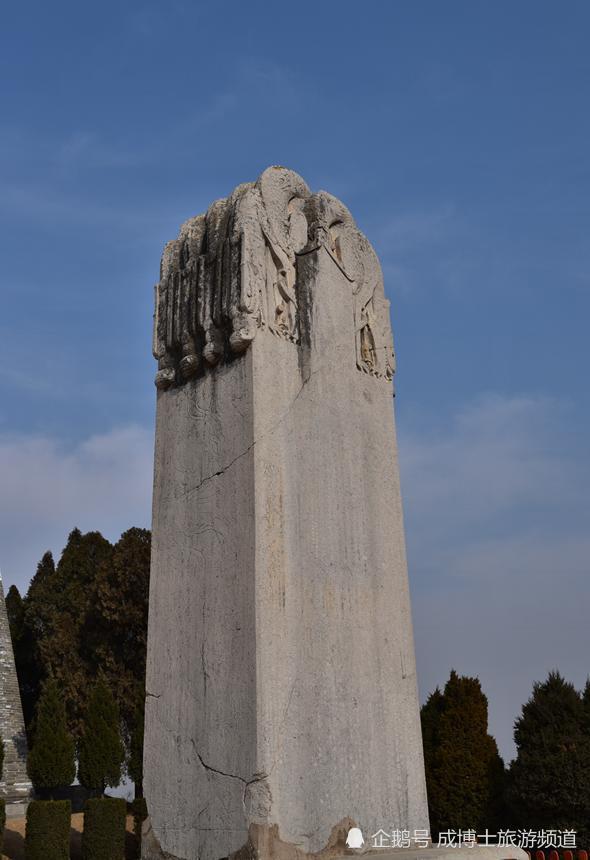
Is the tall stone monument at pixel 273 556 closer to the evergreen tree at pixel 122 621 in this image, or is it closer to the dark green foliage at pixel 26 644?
the evergreen tree at pixel 122 621

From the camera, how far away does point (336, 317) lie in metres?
6.87

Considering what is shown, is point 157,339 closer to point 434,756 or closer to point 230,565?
point 230,565

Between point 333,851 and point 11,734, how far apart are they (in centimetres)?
2293

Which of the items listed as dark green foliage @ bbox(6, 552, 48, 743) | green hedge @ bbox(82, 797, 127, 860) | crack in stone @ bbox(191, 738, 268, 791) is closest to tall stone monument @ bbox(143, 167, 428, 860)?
crack in stone @ bbox(191, 738, 268, 791)

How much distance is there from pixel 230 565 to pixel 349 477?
46.3 inches

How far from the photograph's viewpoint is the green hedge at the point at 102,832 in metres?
12.9

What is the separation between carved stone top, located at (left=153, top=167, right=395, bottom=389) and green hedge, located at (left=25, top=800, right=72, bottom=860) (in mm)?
8717

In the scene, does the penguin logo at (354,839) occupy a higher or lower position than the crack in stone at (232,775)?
lower

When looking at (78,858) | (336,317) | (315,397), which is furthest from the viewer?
(78,858)

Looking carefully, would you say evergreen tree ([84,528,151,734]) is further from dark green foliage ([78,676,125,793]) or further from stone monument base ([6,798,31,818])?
dark green foliage ([78,676,125,793])

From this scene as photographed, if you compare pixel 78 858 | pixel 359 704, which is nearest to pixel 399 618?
pixel 359 704

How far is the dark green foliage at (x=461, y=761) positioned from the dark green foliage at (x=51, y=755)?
6517 mm

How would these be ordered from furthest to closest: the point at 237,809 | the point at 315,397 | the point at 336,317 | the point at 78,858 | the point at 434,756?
the point at 78,858, the point at 434,756, the point at 336,317, the point at 315,397, the point at 237,809

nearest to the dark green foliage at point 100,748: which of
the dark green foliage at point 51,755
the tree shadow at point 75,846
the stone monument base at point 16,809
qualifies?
the dark green foliage at point 51,755
